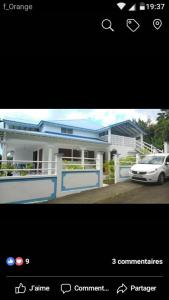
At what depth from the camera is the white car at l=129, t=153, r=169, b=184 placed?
140 centimetres

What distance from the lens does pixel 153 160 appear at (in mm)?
1511

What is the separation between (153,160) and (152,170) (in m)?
0.11

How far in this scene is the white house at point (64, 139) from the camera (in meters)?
1.39

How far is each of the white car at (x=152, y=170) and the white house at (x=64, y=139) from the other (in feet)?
Answer: 0.53
